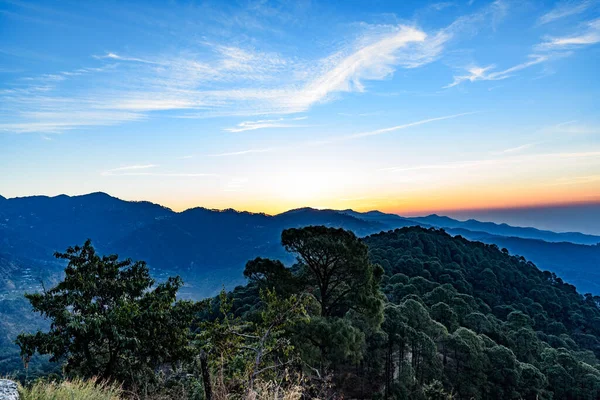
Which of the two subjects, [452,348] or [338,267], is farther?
[452,348]

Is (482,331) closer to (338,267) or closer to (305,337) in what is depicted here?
(338,267)

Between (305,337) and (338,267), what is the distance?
14.3ft

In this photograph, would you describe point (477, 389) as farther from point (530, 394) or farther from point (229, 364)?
point (229, 364)

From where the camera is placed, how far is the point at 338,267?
61.5 feet

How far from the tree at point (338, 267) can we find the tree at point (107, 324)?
882 cm

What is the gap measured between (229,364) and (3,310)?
8749 inches

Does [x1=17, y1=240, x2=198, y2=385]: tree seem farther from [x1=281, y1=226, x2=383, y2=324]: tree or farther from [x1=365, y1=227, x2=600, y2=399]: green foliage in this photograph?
[x1=365, y1=227, x2=600, y2=399]: green foliage

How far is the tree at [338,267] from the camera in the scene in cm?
1819

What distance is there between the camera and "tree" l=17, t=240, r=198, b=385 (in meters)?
8.76

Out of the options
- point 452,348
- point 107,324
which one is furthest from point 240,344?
point 452,348

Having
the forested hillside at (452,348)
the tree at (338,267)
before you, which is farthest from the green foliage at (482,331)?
the tree at (338,267)

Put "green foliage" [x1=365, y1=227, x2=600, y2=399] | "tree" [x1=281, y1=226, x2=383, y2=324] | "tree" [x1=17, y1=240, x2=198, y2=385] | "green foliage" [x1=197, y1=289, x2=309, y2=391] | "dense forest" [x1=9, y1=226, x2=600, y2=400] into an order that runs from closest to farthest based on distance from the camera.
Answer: "green foliage" [x1=197, y1=289, x2=309, y2=391], "dense forest" [x1=9, y1=226, x2=600, y2=400], "tree" [x1=17, y1=240, x2=198, y2=385], "tree" [x1=281, y1=226, x2=383, y2=324], "green foliage" [x1=365, y1=227, x2=600, y2=399]

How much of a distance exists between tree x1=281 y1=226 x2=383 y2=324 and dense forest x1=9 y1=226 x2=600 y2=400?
0.07 m

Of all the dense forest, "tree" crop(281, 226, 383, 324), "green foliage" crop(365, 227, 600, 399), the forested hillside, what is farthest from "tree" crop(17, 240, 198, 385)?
"green foliage" crop(365, 227, 600, 399)
